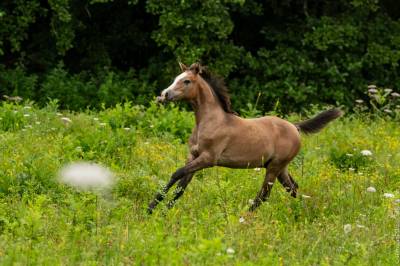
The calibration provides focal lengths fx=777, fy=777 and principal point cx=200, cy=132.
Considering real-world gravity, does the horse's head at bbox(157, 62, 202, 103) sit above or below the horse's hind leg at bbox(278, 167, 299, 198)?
above

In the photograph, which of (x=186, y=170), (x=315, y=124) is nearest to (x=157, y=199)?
(x=186, y=170)

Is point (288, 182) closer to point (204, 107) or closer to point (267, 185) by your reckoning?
point (267, 185)

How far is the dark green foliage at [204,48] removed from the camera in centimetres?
1933

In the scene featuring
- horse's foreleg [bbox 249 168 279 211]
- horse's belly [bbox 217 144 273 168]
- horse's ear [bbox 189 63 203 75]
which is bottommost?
horse's foreleg [bbox 249 168 279 211]

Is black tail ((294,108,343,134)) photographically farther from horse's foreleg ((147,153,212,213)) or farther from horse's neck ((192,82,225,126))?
horse's foreleg ((147,153,212,213))

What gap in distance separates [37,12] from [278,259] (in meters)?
15.7

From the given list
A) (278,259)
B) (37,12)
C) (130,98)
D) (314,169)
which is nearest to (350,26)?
(130,98)

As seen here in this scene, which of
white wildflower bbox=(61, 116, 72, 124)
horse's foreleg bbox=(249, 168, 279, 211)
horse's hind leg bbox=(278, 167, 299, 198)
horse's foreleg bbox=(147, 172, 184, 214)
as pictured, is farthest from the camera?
white wildflower bbox=(61, 116, 72, 124)

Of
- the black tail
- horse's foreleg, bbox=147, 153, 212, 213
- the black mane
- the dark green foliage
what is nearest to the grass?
horse's foreleg, bbox=147, 153, 212, 213

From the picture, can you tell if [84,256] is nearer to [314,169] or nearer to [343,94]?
[314,169]

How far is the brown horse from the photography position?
27.3 ft

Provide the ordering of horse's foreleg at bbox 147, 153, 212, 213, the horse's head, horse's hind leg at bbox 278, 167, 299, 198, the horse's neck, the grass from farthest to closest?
horse's hind leg at bbox 278, 167, 299, 198 < the horse's neck < the horse's head < horse's foreleg at bbox 147, 153, 212, 213 < the grass

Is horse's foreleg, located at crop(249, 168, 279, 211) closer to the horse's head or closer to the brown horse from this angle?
the brown horse

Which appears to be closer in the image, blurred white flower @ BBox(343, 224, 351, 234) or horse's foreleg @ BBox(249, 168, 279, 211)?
blurred white flower @ BBox(343, 224, 351, 234)
